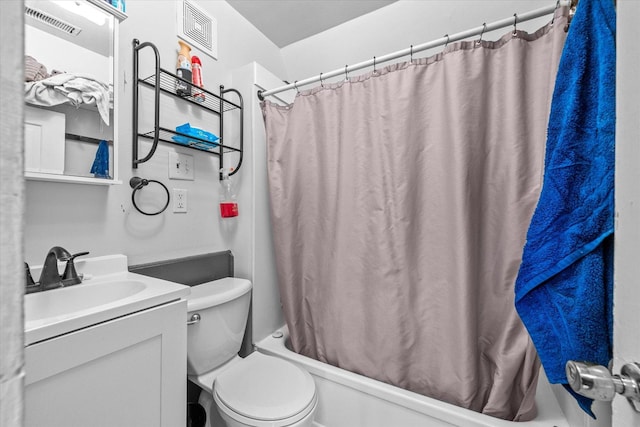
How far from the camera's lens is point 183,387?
2.80 ft

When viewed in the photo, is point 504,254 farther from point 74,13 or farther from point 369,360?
point 74,13

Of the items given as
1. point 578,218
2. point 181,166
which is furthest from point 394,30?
point 578,218

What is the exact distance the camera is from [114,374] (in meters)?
0.68

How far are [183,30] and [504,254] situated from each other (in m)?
1.76

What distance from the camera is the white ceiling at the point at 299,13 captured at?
5.28ft

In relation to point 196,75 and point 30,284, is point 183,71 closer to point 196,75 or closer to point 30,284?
point 196,75

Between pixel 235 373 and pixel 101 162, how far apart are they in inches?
38.3

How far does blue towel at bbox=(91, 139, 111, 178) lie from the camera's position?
1.00m

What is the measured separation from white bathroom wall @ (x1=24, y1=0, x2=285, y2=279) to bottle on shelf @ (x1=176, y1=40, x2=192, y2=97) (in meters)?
0.06

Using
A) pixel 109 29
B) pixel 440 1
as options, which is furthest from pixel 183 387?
pixel 440 1

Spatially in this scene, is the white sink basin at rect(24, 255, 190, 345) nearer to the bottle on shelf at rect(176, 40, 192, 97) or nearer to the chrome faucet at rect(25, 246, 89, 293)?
the chrome faucet at rect(25, 246, 89, 293)

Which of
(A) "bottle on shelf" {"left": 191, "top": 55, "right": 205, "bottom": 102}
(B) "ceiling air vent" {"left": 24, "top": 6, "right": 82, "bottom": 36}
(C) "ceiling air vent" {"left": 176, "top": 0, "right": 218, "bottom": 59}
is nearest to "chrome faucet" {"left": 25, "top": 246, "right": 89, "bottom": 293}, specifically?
(B) "ceiling air vent" {"left": 24, "top": 6, "right": 82, "bottom": 36}

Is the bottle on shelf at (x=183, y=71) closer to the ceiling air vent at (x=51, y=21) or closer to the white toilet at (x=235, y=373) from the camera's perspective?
the ceiling air vent at (x=51, y=21)

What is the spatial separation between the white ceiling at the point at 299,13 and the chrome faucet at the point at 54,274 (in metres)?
1.57
